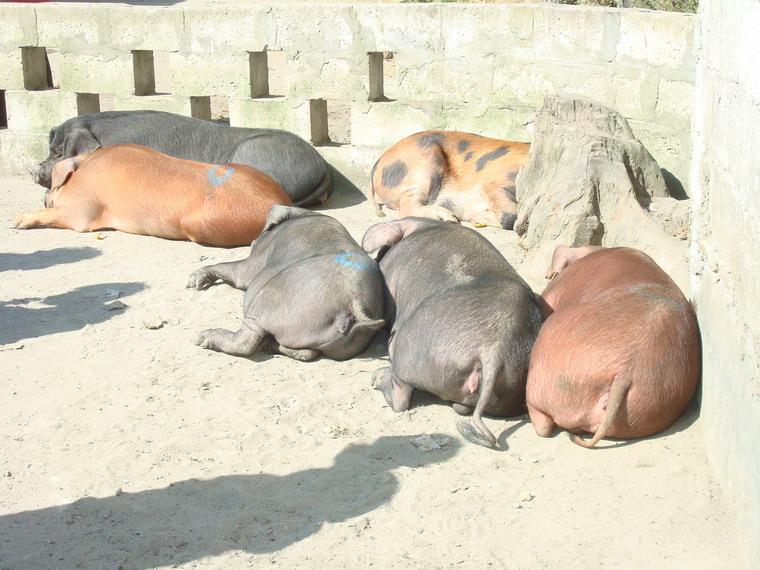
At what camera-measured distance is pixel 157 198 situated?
23.8 ft

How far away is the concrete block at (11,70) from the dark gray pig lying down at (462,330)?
5558 mm

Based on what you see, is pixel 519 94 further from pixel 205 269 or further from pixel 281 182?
pixel 205 269

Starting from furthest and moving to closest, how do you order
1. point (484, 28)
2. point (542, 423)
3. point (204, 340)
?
1. point (484, 28)
2. point (204, 340)
3. point (542, 423)

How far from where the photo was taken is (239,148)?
8.22m

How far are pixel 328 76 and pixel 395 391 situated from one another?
4188 mm

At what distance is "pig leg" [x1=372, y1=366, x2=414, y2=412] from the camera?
471cm

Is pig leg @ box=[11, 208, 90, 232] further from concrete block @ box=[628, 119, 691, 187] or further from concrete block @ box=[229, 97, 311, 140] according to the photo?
concrete block @ box=[628, 119, 691, 187]

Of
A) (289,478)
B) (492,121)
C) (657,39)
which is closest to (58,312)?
(289,478)

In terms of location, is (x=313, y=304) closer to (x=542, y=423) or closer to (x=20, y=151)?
(x=542, y=423)

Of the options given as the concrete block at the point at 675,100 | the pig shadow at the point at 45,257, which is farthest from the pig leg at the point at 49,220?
the concrete block at the point at 675,100

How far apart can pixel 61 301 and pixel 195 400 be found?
1.77 metres

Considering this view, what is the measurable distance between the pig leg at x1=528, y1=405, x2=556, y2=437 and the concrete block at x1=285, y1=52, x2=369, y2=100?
448cm

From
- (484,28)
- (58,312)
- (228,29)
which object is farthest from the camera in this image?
(228,29)

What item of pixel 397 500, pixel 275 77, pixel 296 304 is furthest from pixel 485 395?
pixel 275 77
